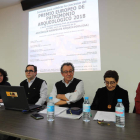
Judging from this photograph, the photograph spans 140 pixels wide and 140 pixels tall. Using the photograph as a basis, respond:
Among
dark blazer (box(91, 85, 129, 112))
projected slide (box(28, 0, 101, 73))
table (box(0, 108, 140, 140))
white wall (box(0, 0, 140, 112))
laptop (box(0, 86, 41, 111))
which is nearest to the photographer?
table (box(0, 108, 140, 140))

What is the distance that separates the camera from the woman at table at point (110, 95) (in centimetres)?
148

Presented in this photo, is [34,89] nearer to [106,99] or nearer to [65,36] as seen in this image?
[106,99]

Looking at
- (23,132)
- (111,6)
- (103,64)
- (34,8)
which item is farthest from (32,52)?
(23,132)

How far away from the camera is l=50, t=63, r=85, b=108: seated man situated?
1.65 metres

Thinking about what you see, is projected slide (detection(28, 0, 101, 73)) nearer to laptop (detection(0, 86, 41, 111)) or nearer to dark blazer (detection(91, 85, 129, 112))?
dark blazer (detection(91, 85, 129, 112))

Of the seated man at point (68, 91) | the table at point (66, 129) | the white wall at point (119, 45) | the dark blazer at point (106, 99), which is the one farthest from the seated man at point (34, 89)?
the table at point (66, 129)

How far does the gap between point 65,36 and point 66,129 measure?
2.16 metres

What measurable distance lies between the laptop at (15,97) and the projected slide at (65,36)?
4.89 feet

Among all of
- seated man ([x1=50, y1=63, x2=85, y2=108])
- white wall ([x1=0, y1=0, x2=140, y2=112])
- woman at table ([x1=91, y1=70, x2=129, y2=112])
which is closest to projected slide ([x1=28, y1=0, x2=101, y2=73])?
white wall ([x1=0, y1=0, x2=140, y2=112])

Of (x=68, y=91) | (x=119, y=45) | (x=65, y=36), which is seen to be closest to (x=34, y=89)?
(x=68, y=91)

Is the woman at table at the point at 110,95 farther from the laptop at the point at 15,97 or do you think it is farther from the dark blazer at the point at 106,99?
the laptop at the point at 15,97

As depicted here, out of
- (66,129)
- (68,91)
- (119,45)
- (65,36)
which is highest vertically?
(65,36)

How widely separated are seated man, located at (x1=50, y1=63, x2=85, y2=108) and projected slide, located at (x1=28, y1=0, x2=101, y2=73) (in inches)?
26.7

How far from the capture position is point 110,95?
158 centimetres
